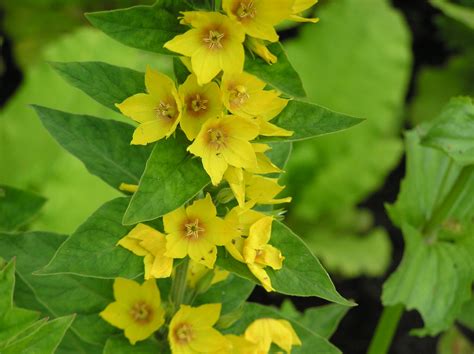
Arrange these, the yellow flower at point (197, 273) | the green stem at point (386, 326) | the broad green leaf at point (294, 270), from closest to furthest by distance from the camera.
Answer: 1. the broad green leaf at point (294, 270)
2. the yellow flower at point (197, 273)
3. the green stem at point (386, 326)

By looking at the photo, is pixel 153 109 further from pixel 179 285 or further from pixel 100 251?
pixel 179 285

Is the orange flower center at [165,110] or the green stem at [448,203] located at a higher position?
the orange flower center at [165,110]

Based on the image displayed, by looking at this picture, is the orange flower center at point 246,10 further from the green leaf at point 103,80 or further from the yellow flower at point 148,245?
the yellow flower at point 148,245

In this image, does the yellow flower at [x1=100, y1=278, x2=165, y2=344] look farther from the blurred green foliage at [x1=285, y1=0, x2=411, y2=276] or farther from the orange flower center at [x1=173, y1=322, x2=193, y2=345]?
the blurred green foliage at [x1=285, y1=0, x2=411, y2=276]

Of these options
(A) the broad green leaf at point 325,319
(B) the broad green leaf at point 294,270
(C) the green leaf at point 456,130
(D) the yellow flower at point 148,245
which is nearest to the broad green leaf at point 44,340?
(D) the yellow flower at point 148,245

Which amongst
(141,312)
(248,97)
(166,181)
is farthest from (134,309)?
(248,97)

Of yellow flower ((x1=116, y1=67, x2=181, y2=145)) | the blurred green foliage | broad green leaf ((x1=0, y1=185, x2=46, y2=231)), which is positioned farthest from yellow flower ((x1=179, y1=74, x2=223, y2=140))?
the blurred green foliage
